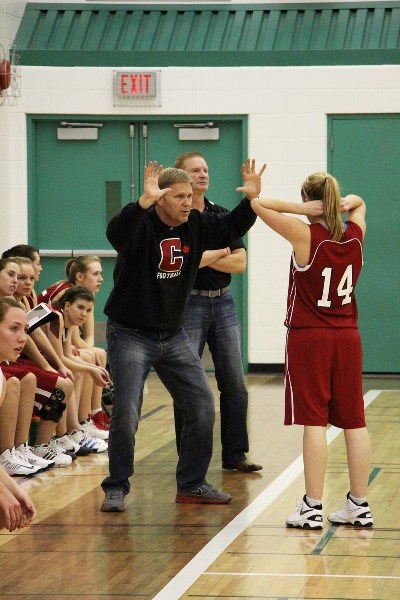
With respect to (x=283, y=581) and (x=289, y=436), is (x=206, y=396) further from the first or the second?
(x=289, y=436)

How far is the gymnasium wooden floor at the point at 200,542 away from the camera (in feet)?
16.7

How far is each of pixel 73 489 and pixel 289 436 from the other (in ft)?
7.50

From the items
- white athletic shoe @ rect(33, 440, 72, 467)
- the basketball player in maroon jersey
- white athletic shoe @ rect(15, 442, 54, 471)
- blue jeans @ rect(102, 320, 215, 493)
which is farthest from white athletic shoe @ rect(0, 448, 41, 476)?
the basketball player in maroon jersey

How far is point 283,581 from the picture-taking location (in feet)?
17.0

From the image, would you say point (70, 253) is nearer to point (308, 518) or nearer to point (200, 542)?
point (308, 518)

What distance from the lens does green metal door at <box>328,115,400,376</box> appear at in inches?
496

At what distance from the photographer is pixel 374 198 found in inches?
498

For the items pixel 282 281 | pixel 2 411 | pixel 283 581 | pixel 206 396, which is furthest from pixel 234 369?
pixel 282 281

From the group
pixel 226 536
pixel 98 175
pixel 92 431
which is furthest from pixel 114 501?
pixel 98 175

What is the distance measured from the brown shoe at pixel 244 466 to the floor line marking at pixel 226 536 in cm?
18

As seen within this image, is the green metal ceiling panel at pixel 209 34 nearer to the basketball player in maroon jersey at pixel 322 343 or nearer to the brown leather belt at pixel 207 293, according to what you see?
the brown leather belt at pixel 207 293

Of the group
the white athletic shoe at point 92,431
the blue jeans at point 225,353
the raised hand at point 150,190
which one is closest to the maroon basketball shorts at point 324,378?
the raised hand at point 150,190

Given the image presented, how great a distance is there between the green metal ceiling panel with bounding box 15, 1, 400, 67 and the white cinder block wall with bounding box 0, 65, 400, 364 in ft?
0.51

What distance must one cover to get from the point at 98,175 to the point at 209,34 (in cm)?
189
